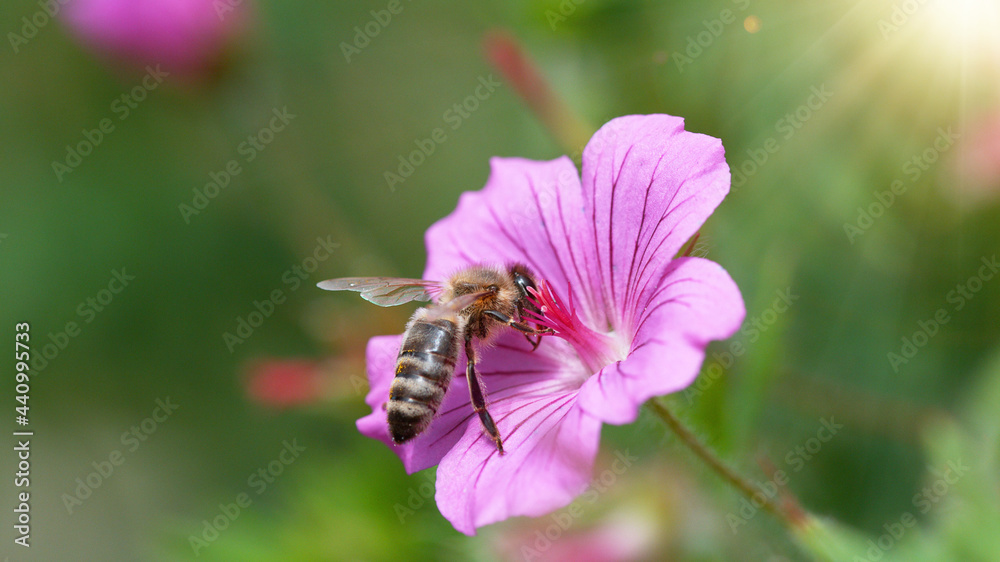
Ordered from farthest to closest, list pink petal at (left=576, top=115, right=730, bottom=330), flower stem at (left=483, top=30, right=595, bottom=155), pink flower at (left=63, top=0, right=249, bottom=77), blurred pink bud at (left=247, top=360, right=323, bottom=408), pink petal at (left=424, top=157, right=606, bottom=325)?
pink flower at (left=63, top=0, right=249, bottom=77)
blurred pink bud at (left=247, top=360, right=323, bottom=408)
flower stem at (left=483, top=30, right=595, bottom=155)
pink petal at (left=424, top=157, right=606, bottom=325)
pink petal at (left=576, top=115, right=730, bottom=330)

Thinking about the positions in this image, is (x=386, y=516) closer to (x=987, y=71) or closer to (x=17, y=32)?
(x=987, y=71)

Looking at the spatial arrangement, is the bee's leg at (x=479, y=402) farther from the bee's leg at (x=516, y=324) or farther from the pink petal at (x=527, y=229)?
the pink petal at (x=527, y=229)

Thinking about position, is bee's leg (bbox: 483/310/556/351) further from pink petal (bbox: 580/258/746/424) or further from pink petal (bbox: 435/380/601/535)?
pink petal (bbox: 580/258/746/424)

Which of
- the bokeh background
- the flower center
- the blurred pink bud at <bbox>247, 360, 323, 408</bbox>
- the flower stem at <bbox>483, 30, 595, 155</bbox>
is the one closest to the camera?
the flower center

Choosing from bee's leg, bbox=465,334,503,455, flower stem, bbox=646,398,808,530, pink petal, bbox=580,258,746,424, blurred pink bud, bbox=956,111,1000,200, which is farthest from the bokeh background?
bee's leg, bbox=465,334,503,455

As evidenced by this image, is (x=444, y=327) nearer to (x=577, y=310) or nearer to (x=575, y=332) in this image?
(x=575, y=332)

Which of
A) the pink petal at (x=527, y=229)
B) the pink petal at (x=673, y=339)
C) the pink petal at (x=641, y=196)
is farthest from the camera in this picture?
the pink petal at (x=527, y=229)

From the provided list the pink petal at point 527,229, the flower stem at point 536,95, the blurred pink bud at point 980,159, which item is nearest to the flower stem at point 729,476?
the pink petal at point 527,229

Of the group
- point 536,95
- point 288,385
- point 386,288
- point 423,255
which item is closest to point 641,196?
point 386,288

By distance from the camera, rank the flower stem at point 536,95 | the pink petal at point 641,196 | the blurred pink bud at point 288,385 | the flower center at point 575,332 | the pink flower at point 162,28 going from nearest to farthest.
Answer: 1. the pink petal at point 641,196
2. the flower center at point 575,332
3. the flower stem at point 536,95
4. the blurred pink bud at point 288,385
5. the pink flower at point 162,28
